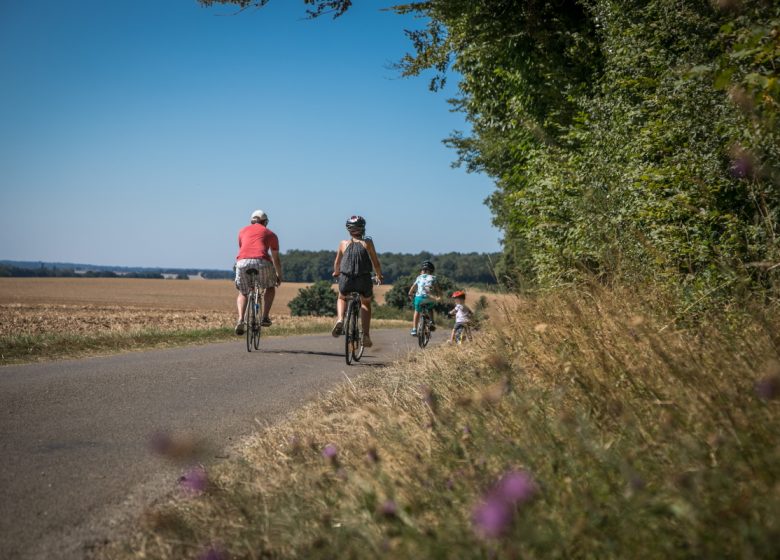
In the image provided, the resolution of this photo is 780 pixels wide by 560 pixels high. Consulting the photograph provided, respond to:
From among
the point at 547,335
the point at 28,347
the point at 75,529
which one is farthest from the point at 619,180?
the point at 28,347

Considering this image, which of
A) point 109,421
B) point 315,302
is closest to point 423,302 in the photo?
point 109,421

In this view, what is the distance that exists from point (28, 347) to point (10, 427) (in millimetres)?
5796

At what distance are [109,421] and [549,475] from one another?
13.0ft

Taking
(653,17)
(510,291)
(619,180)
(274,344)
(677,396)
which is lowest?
(274,344)

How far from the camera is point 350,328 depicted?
8.70 meters

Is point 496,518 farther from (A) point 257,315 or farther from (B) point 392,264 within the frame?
(B) point 392,264

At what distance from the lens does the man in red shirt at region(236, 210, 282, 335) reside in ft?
32.8

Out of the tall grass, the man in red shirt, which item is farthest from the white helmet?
the tall grass

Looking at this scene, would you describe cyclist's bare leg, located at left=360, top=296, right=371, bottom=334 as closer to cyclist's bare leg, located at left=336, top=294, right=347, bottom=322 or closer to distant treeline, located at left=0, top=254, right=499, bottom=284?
cyclist's bare leg, located at left=336, top=294, right=347, bottom=322

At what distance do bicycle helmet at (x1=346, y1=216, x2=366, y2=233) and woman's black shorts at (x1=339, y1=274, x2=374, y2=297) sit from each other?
689 mm

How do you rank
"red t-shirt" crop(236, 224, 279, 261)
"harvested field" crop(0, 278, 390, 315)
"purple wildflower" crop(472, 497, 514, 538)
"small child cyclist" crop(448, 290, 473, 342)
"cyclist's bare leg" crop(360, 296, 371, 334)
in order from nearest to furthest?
"purple wildflower" crop(472, 497, 514, 538)
"cyclist's bare leg" crop(360, 296, 371, 334)
"red t-shirt" crop(236, 224, 279, 261)
"small child cyclist" crop(448, 290, 473, 342)
"harvested field" crop(0, 278, 390, 315)

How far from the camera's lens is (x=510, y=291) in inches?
251

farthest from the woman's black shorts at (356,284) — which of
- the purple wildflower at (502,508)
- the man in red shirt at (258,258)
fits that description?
the purple wildflower at (502,508)

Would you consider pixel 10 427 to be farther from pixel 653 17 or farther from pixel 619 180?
pixel 653 17
